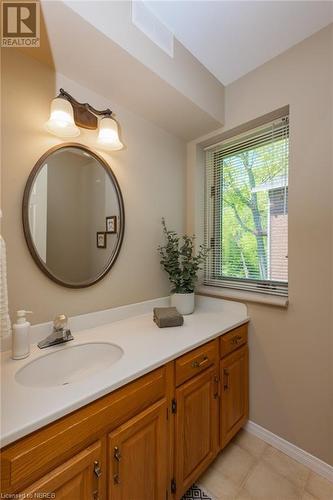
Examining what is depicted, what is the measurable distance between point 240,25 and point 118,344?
6.25 feet

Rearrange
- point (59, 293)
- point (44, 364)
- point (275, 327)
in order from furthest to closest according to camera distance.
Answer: point (275, 327), point (59, 293), point (44, 364)

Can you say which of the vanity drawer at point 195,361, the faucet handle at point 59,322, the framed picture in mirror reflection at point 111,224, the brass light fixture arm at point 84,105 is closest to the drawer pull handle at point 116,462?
the vanity drawer at point 195,361

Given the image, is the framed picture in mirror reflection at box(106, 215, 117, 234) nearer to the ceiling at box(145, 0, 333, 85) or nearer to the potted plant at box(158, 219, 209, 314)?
the potted plant at box(158, 219, 209, 314)

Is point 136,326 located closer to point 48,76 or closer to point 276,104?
point 48,76

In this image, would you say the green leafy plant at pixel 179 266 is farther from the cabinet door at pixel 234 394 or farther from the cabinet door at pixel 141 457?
the cabinet door at pixel 141 457

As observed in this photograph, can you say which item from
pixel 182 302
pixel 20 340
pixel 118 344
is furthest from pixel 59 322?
pixel 182 302

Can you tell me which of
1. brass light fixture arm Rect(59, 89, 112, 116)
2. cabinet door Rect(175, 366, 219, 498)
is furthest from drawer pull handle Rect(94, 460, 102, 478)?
brass light fixture arm Rect(59, 89, 112, 116)

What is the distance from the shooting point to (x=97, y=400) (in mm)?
776

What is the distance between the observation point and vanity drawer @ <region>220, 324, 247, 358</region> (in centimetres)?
135

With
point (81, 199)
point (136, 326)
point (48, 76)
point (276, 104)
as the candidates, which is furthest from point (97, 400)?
point (276, 104)

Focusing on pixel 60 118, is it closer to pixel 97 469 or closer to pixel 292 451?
pixel 97 469

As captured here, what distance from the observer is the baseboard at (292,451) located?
1272 mm

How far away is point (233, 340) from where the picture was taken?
4.71ft

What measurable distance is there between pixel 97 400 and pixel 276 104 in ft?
6.24
